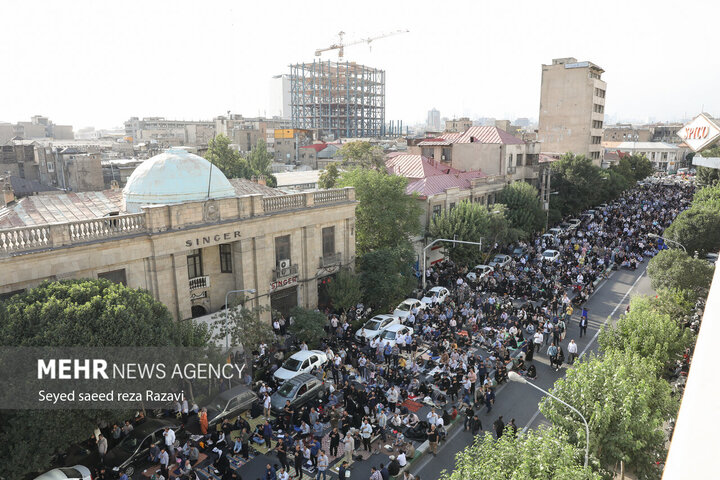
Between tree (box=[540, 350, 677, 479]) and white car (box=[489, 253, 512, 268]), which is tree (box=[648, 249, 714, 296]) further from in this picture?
tree (box=[540, 350, 677, 479])

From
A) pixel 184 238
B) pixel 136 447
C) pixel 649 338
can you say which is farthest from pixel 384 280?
pixel 136 447

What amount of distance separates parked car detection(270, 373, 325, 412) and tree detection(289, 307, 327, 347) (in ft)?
13.0

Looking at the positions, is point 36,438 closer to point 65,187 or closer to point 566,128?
point 65,187

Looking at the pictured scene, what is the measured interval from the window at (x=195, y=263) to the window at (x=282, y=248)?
466cm

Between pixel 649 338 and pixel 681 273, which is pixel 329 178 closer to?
pixel 681 273

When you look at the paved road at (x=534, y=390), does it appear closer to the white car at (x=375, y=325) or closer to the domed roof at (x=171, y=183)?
the white car at (x=375, y=325)

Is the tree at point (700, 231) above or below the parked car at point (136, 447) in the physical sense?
above

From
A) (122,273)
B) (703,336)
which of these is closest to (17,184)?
(122,273)

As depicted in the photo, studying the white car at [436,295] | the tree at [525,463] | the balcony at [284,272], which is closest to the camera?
the tree at [525,463]

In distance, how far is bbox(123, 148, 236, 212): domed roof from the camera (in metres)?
27.8

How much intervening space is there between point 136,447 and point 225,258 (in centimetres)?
1248

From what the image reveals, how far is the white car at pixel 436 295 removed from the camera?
3603 centimetres

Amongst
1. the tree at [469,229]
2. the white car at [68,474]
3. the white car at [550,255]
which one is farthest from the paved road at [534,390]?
the white car at [68,474]

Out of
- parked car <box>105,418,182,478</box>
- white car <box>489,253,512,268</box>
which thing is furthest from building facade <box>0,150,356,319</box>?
white car <box>489,253,512,268</box>
